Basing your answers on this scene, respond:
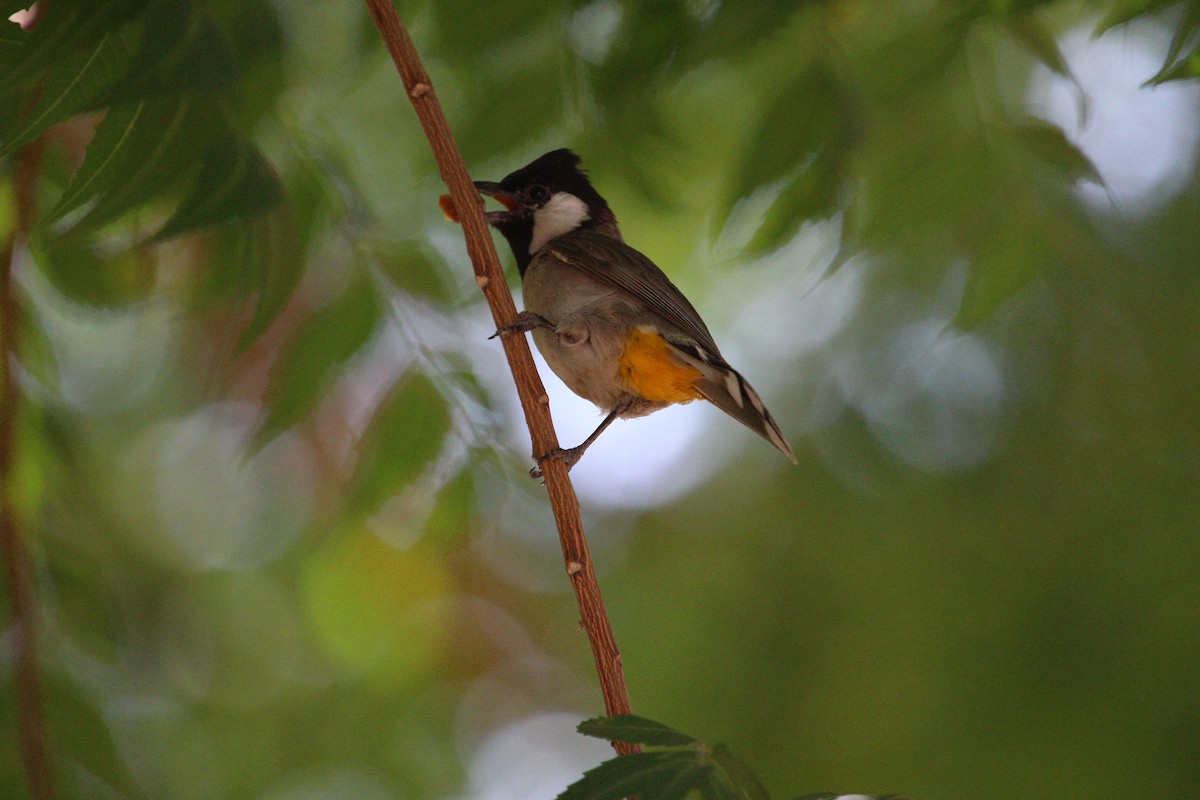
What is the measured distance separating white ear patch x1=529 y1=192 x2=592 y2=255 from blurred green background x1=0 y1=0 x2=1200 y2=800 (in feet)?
0.50

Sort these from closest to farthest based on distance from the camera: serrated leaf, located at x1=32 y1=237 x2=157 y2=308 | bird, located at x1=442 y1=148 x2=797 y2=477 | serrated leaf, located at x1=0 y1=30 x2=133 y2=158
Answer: serrated leaf, located at x1=0 y1=30 x2=133 y2=158 → serrated leaf, located at x1=32 y1=237 x2=157 y2=308 → bird, located at x1=442 y1=148 x2=797 y2=477

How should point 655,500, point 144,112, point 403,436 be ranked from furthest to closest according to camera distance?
point 655,500
point 403,436
point 144,112

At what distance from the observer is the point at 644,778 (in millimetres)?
953

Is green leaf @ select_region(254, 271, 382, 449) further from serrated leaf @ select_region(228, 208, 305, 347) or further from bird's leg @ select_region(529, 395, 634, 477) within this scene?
bird's leg @ select_region(529, 395, 634, 477)

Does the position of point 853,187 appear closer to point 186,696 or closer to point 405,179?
point 405,179

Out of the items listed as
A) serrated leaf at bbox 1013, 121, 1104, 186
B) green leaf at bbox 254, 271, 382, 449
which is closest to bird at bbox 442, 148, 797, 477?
green leaf at bbox 254, 271, 382, 449

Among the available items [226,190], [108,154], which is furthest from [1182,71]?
[108,154]

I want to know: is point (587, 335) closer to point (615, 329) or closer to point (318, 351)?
point (615, 329)

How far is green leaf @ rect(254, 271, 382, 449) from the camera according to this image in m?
1.69

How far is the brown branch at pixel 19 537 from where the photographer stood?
1.52 m

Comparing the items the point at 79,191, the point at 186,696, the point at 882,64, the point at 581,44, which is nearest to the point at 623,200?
the point at 581,44

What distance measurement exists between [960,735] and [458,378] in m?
1.59

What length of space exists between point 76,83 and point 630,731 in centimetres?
92

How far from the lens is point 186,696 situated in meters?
2.75
